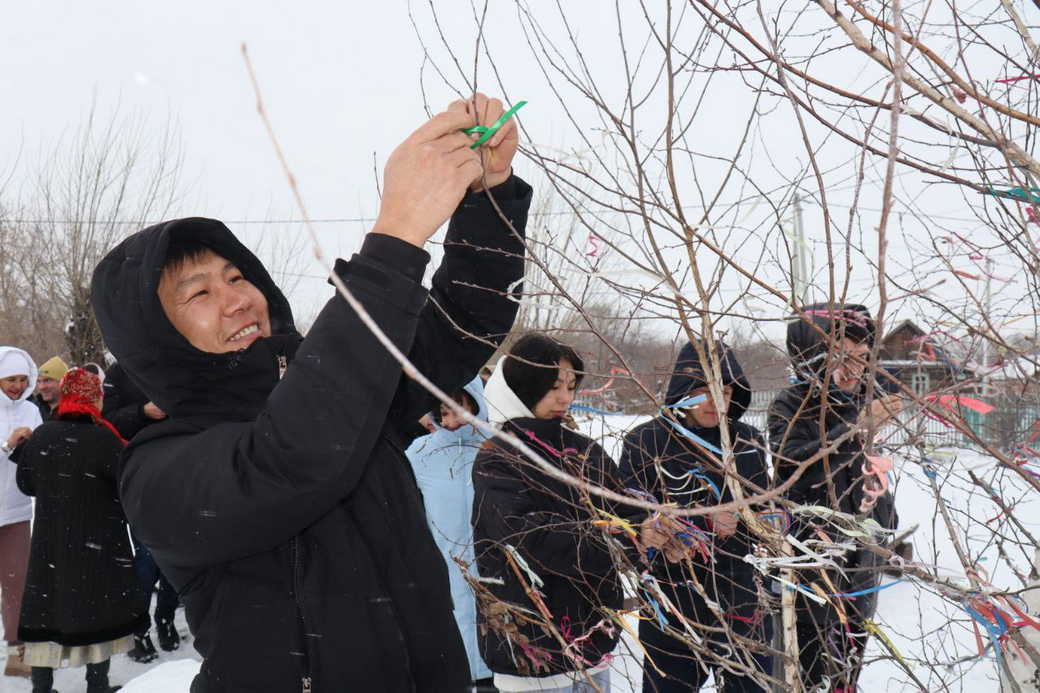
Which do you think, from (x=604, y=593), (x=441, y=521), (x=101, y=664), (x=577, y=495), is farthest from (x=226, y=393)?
(x=101, y=664)

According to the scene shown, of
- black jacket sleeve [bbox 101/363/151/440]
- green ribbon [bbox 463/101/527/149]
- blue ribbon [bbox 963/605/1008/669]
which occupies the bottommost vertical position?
blue ribbon [bbox 963/605/1008/669]

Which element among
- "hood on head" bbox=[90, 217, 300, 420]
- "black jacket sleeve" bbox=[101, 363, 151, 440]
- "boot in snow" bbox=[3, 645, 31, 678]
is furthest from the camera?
"black jacket sleeve" bbox=[101, 363, 151, 440]

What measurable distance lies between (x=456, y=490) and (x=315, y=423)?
115 inches

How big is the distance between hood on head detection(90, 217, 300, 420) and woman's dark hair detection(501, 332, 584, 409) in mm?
1609

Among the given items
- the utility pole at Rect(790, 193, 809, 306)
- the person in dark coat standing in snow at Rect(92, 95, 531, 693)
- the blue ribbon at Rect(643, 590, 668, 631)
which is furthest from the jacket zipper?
the utility pole at Rect(790, 193, 809, 306)

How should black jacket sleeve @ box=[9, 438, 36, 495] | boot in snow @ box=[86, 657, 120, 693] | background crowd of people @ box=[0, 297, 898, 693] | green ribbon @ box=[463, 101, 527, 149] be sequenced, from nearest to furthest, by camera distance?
green ribbon @ box=[463, 101, 527, 149] < background crowd of people @ box=[0, 297, 898, 693] < boot in snow @ box=[86, 657, 120, 693] < black jacket sleeve @ box=[9, 438, 36, 495]

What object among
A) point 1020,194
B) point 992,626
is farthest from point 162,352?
point 992,626

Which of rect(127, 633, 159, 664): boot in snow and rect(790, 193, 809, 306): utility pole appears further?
rect(127, 633, 159, 664): boot in snow

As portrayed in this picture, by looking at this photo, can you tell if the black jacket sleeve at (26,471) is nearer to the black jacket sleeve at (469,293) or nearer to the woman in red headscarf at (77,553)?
the woman in red headscarf at (77,553)

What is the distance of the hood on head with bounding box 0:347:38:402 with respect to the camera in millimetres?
5852

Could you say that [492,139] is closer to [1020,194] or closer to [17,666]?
[1020,194]

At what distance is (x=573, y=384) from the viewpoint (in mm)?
3447

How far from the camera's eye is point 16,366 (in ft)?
19.5

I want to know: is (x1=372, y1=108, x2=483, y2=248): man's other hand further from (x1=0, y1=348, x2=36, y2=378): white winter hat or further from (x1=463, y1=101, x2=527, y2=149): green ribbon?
(x1=0, y1=348, x2=36, y2=378): white winter hat
